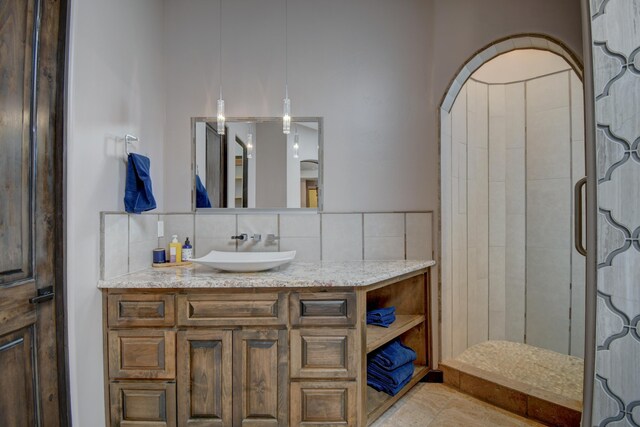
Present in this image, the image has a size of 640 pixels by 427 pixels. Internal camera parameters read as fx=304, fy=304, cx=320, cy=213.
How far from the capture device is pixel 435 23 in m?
2.19

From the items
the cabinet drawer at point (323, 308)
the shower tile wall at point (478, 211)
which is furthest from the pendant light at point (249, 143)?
the shower tile wall at point (478, 211)

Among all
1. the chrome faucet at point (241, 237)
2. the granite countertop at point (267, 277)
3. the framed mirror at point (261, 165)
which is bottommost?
the granite countertop at point (267, 277)

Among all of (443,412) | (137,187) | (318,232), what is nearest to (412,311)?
(443,412)

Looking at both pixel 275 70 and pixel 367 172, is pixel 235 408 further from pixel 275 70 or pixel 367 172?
pixel 275 70

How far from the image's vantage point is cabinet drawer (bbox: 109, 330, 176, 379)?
5.07 feet

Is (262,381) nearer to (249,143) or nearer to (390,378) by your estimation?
(390,378)

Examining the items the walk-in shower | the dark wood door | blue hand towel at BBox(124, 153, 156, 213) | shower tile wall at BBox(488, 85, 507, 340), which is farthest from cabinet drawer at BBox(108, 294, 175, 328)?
shower tile wall at BBox(488, 85, 507, 340)

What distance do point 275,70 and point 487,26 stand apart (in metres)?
1.43

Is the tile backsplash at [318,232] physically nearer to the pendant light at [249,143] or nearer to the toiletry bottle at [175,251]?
the toiletry bottle at [175,251]

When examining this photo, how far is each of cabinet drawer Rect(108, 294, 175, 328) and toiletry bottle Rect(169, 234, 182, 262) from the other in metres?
0.50

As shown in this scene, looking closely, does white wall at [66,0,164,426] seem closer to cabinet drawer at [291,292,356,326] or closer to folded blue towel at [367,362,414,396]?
cabinet drawer at [291,292,356,326]

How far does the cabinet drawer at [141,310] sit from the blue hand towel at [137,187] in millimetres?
499

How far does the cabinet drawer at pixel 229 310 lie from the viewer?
155cm

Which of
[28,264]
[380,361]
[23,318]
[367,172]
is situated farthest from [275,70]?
[380,361]
